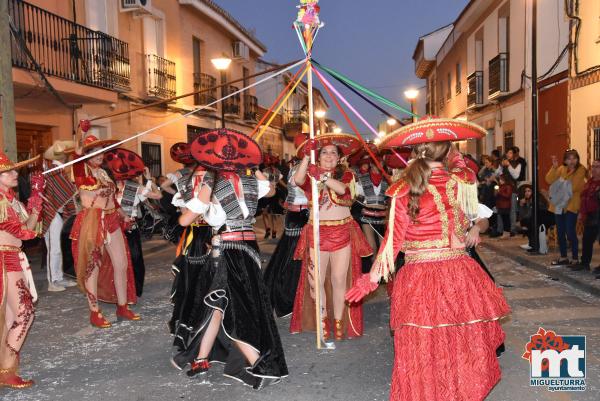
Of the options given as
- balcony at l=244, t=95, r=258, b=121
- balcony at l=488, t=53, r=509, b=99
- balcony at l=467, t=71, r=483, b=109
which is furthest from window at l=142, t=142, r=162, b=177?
balcony at l=467, t=71, r=483, b=109

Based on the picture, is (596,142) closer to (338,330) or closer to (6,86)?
(338,330)

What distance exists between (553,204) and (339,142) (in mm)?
5086

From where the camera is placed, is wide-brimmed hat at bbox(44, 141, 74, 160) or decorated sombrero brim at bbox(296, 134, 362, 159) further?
wide-brimmed hat at bbox(44, 141, 74, 160)

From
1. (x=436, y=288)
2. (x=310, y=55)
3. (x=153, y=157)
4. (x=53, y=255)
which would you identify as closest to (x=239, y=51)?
(x=153, y=157)

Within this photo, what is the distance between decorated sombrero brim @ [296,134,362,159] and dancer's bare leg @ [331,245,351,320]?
3.28 feet

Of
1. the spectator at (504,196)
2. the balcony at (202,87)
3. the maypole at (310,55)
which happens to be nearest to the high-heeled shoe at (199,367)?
the maypole at (310,55)

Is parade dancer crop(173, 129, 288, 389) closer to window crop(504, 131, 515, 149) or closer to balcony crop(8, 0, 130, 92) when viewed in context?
balcony crop(8, 0, 130, 92)

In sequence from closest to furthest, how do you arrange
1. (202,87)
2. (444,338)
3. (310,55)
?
1. (444,338)
2. (310,55)
3. (202,87)

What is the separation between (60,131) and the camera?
12.8 metres

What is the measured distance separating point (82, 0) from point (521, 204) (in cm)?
1115

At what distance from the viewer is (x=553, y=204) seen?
8.92m

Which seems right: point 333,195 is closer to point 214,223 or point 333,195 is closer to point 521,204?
point 214,223

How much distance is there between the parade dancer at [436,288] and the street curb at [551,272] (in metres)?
4.60

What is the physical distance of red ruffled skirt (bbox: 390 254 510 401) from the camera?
3.19 m
